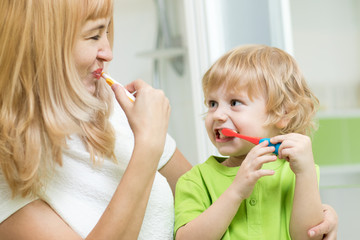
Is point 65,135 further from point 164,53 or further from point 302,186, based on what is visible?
point 164,53

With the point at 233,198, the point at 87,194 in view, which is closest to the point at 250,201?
the point at 233,198

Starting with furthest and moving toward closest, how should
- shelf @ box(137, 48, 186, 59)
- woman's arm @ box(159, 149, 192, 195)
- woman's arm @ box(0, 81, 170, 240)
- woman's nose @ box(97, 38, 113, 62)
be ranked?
shelf @ box(137, 48, 186, 59), woman's arm @ box(159, 149, 192, 195), woman's nose @ box(97, 38, 113, 62), woman's arm @ box(0, 81, 170, 240)

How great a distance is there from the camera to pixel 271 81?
0.90 metres

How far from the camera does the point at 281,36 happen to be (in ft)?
4.66

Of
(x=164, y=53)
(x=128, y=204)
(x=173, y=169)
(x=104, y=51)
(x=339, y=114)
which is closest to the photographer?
(x=128, y=204)

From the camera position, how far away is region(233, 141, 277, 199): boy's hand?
31.3 inches

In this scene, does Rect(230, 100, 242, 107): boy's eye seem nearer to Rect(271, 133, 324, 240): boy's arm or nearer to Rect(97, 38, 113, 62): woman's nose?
Rect(271, 133, 324, 240): boy's arm

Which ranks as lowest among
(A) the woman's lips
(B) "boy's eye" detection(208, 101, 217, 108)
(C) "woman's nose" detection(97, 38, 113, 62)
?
(B) "boy's eye" detection(208, 101, 217, 108)

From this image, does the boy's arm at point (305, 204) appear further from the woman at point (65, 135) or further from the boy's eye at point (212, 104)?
the boy's eye at point (212, 104)

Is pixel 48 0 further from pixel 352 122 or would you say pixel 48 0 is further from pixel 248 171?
pixel 352 122

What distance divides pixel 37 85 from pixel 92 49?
0.11 m

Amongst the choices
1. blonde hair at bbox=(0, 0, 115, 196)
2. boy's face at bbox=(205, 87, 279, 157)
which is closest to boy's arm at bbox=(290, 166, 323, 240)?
boy's face at bbox=(205, 87, 279, 157)

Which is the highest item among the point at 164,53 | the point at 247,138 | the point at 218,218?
the point at 164,53

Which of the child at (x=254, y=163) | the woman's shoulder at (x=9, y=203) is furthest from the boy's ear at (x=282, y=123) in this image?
the woman's shoulder at (x=9, y=203)
